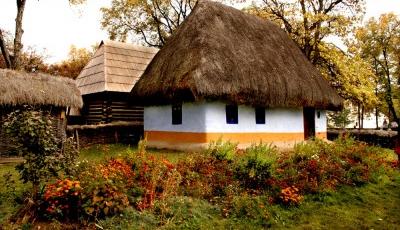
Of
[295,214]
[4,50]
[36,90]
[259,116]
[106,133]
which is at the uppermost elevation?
[4,50]

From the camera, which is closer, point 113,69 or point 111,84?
point 111,84

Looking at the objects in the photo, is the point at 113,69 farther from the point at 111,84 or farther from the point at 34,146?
the point at 34,146

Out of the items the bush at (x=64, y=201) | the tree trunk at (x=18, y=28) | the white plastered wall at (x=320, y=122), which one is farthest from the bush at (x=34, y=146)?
the white plastered wall at (x=320, y=122)

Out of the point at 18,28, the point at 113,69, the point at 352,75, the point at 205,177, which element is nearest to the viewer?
the point at 205,177

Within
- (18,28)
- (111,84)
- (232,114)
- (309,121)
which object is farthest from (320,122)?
(18,28)

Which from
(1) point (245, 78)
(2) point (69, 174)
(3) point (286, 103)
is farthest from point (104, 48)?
(2) point (69, 174)

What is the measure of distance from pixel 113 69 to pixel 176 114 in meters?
6.14

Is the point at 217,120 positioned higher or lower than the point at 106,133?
higher

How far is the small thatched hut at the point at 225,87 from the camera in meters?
14.8

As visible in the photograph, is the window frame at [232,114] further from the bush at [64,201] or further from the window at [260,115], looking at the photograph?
the bush at [64,201]

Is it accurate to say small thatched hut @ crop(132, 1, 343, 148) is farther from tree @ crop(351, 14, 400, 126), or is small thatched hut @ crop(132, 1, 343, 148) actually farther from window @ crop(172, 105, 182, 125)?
tree @ crop(351, 14, 400, 126)

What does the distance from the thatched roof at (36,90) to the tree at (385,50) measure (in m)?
28.6

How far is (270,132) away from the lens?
1773 centimetres

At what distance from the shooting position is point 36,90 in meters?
13.8
